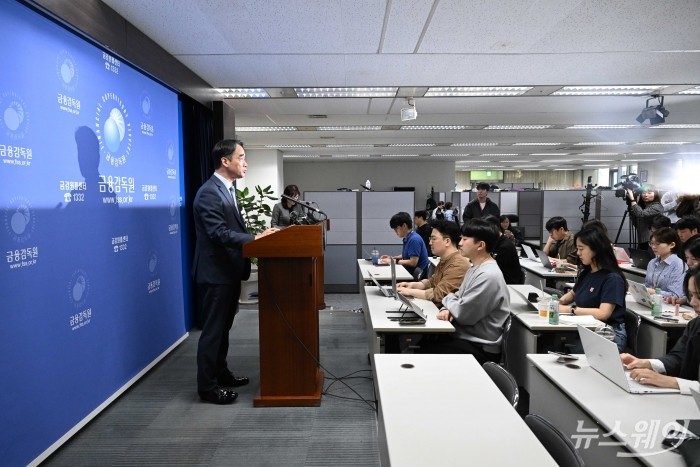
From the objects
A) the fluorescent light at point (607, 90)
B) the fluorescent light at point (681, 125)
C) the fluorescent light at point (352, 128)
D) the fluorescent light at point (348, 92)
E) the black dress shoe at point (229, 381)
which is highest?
the fluorescent light at point (352, 128)

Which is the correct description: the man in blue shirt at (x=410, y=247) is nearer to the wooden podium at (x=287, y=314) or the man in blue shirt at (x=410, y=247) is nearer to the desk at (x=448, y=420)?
the wooden podium at (x=287, y=314)

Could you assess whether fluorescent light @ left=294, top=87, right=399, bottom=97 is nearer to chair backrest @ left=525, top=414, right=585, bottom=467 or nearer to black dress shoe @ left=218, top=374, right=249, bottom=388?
black dress shoe @ left=218, top=374, right=249, bottom=388

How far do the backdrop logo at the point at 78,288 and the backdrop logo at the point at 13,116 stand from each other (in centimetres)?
88

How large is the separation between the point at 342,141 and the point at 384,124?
87.9 inches

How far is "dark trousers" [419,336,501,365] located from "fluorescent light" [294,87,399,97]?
3.18 meters

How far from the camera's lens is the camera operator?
6.23 m

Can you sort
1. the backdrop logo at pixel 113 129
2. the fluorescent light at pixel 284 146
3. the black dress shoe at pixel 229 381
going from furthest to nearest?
the fluorescent light at pixel 284 146 < the black dress shoe at pixel 229 381 < the backdrop logo at pixel 113 129

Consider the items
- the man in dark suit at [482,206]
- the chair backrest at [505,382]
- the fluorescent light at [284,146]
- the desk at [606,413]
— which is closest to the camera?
the desk at [606,413]

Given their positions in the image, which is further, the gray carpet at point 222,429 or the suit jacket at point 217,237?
the suit jacket at point 217,237

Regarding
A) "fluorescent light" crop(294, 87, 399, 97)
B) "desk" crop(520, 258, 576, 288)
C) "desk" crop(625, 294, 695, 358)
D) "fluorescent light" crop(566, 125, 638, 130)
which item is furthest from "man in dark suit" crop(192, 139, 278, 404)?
"fluorescent light" crop(566, 125, 638, 130)

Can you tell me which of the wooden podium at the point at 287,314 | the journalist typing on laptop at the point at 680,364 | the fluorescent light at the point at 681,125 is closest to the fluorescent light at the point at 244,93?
the wooden podium at the point at 287,314

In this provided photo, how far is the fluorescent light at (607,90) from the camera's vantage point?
495cm

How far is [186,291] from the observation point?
4762 mm

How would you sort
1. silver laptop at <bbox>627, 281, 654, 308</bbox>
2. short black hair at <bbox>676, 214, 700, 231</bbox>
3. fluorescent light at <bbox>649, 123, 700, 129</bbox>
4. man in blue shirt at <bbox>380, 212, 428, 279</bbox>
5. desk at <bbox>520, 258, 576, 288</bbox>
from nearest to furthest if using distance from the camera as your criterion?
silver laptop at <bbox>627, 281, 654, 308</bbox> < short black hair at <bbox>676, 214, 700, 231</bbox> < desk at <bbox>520, 258, 576, 288</bbox> < man in blue shirt at <bbox>380, 212, 428, 279</bbox> < fluorescent light at <bbox>649, 123, 700, 129</bbox>
